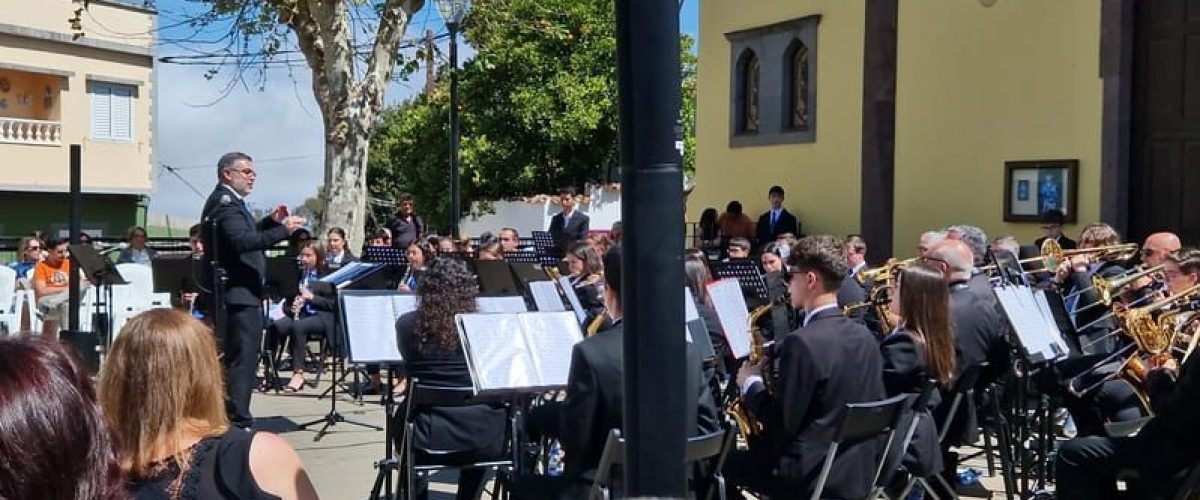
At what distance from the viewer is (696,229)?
66.2 ft

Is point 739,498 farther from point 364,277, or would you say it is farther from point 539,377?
point 364,277

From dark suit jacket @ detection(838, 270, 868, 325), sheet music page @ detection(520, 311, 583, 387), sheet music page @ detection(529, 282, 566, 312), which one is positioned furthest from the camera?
dark suit jacket @ detection(838, 270, 868, 325)

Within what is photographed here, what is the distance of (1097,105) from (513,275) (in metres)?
7.74

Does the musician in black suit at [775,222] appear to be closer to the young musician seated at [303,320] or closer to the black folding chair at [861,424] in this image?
the young musician seated at [303,320]

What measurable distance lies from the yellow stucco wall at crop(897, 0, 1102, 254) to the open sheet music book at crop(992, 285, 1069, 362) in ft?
27.6

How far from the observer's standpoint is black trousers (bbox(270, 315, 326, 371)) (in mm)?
11180

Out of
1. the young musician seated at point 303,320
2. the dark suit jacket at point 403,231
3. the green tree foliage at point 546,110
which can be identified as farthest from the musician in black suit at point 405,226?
the green tree foliage at point 546,110

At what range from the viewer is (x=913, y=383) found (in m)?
5.46

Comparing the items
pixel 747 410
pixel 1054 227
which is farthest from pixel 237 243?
pixel 1054 227

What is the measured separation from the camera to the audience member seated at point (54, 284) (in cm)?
1213

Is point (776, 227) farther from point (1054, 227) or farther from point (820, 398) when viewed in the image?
point (820, 398)

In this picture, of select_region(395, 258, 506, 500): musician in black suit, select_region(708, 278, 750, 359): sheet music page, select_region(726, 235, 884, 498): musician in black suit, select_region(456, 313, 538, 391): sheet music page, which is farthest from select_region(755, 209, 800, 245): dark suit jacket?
select_region(726, 235, 884, 498): musician in black suit

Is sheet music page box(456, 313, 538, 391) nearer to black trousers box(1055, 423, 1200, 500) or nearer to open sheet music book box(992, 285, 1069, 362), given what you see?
open sheet music book box(992, 285, 1069, 362)

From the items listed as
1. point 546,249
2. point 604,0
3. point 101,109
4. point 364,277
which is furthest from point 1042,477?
point 101,109
